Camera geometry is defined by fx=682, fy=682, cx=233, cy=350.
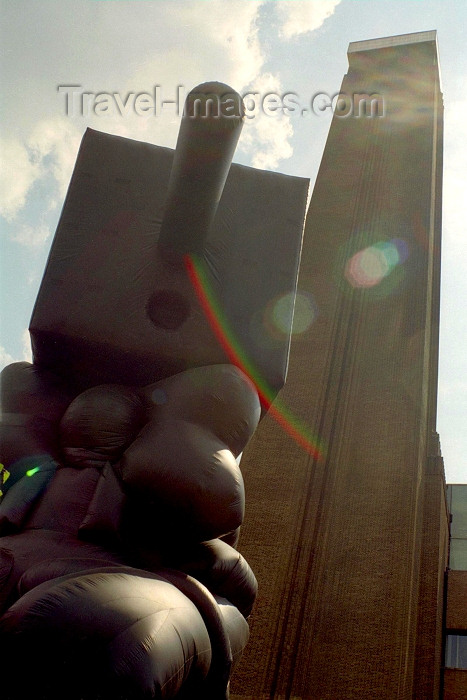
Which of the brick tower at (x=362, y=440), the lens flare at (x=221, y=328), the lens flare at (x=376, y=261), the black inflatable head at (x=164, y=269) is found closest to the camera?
the black inflatable head at (x=164, y=269)

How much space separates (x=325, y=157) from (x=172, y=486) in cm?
1599

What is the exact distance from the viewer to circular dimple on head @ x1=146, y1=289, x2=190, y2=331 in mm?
3609

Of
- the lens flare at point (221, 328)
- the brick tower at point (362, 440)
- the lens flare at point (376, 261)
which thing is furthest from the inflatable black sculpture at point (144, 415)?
the lens flare at point (376, 261)

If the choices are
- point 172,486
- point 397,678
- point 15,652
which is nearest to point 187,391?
point 172,486

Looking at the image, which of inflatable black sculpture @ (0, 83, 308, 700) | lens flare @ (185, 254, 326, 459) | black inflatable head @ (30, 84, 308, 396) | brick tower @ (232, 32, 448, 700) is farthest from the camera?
brick tower @ (232, 32, 448, 700)

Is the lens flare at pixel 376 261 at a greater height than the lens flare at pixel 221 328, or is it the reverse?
the lens flare at pixel 376 261

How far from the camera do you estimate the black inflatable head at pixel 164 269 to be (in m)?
3.46

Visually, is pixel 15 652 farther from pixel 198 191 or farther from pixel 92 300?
pixel 198 191

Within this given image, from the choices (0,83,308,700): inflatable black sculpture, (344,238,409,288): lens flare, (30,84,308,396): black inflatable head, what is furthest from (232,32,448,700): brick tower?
(30,84,308,396): black inflatable head

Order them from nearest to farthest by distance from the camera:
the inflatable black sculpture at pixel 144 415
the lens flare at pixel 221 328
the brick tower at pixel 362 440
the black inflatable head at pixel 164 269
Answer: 1. the inflatable black sculpture at pixel 144 415
2. the black inflatable head at pixel 164 269
3. the lens flare at pixel 221 328
4. the brick tower at pixel 362 440

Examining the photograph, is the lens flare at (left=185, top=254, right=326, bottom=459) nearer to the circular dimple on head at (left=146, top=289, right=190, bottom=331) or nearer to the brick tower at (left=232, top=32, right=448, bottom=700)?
the circular dimple on head at (left=146, top=289, right=190, bottom=331)

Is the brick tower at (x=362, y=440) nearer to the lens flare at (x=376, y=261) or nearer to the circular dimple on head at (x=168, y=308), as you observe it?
the lens flare at (x=376, y=261)

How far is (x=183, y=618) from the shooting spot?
229cm

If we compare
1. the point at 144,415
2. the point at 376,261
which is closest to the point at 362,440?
the point at 376,261
